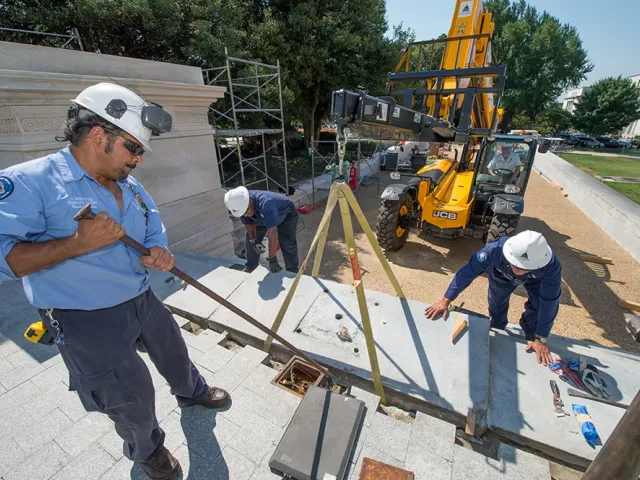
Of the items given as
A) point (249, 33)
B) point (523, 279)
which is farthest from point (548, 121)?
point (523, 279)

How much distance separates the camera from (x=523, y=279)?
296cm

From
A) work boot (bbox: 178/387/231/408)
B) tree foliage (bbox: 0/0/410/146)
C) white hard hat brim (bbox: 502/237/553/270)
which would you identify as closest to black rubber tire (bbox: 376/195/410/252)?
white hard hat brim (bbox: 502/237/553/270)

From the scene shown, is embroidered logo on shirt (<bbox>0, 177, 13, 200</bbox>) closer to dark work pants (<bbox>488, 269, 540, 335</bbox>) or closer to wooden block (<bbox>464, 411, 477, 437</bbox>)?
wooden block (<bbox>464, 411, 477, 437</bbox>)

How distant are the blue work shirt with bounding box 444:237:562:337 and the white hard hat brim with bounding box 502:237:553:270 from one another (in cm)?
14

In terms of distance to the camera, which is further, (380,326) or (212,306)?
(212,306)

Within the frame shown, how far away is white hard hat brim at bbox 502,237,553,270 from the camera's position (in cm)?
256

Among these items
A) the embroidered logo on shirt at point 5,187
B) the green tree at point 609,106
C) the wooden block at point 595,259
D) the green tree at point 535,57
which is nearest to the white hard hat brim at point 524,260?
the embroidered logo on shirt at point 5,187

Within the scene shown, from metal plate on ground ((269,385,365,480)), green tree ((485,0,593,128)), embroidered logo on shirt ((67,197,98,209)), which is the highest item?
green tree ((485,0,593,128))

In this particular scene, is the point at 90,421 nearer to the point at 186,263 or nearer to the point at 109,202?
the point at 109,202

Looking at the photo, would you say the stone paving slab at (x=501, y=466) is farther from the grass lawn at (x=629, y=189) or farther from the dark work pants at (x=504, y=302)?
the grass lawn at (x=629, y=189)

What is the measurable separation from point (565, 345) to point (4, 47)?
6.65 metres

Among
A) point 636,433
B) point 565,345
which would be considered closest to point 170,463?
point 636,433

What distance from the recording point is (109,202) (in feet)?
5.34

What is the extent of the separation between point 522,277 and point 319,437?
2420 mm
